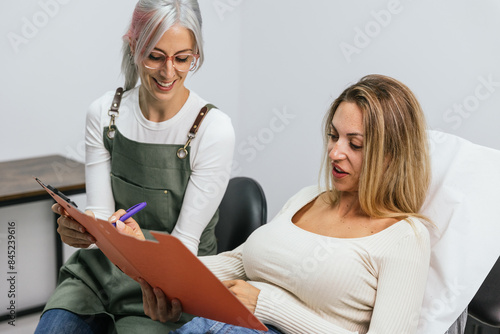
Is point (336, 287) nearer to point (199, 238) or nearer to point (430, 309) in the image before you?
point (430, 309)

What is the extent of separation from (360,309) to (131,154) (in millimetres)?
666

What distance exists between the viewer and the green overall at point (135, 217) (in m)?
1.31

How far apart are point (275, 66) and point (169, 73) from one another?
1.27 m

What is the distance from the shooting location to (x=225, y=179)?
4.73 feet

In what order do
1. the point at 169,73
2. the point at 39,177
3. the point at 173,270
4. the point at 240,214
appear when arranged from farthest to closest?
the point at 39,177 < the point at 240,214 < the point at 169,73 < the point at 173,270

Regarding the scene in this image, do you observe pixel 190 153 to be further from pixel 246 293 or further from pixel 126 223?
pixel 246 293

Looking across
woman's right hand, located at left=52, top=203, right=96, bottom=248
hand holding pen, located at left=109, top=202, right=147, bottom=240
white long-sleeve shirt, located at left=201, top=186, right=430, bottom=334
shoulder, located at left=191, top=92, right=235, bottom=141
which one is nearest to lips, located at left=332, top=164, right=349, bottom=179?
white long-sleeve shirt, located at left=201, top=186, right=430, bottom=334

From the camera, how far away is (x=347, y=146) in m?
1.24

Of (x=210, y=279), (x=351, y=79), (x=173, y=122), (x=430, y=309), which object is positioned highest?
(x=351, y=79)

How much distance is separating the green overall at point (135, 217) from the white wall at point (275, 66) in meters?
0.87

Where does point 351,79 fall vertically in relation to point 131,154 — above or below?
above

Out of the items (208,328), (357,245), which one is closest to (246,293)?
(208,328)

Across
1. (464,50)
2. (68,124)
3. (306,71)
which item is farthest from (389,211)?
(68,124)

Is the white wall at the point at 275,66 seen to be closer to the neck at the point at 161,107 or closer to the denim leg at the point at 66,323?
the neck at the point at 161,107
